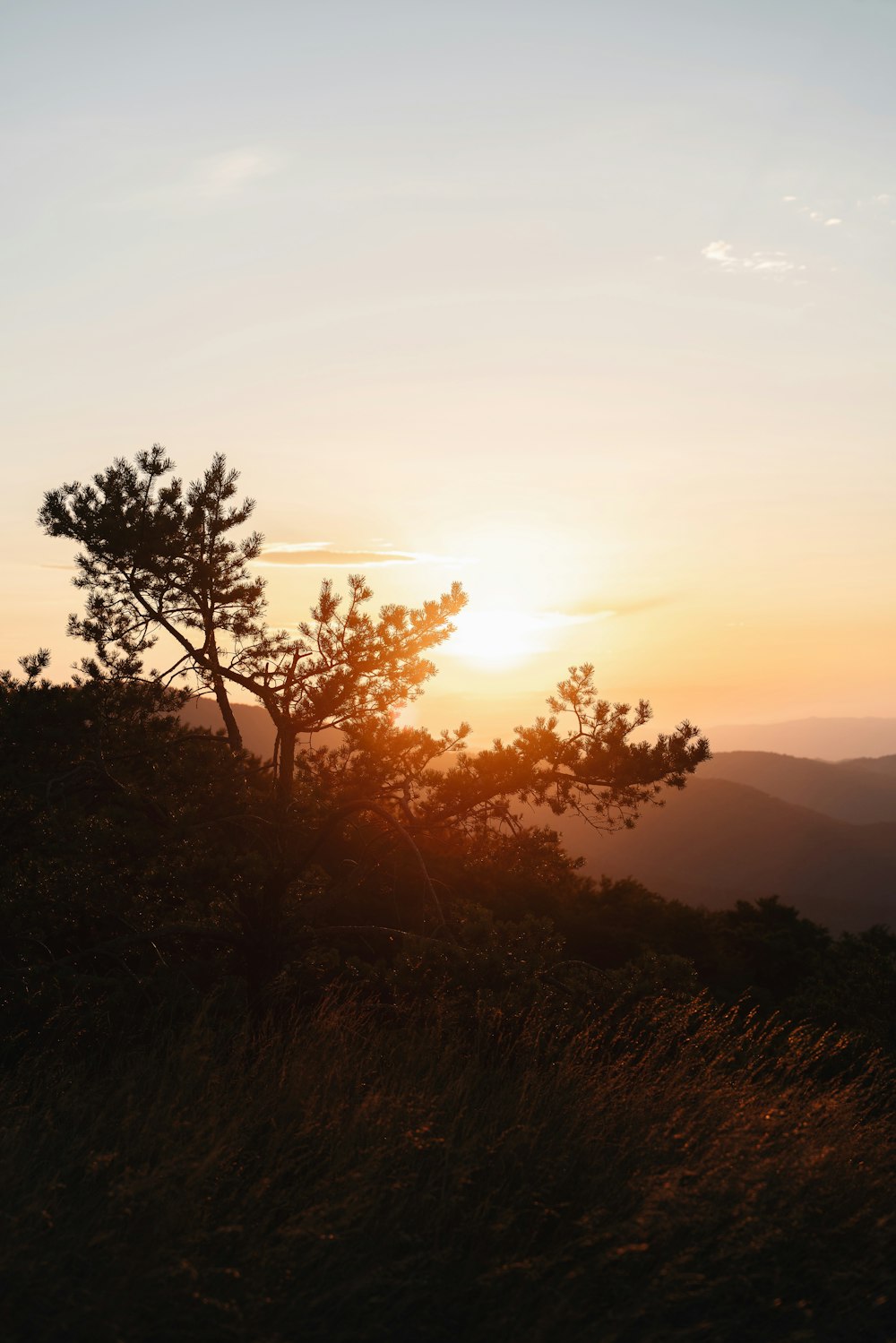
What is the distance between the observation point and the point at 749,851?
A: 160 metres

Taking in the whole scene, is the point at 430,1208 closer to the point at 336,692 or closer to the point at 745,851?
the point at 336,692

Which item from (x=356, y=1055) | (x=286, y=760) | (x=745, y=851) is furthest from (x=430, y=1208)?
(x=745, y=851)

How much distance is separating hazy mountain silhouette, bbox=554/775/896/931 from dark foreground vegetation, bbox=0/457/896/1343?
343 ft

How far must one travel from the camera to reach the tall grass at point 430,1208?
13.1ft

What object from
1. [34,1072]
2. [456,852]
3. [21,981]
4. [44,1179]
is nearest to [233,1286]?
[44,1179]

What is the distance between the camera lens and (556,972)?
10.3 m

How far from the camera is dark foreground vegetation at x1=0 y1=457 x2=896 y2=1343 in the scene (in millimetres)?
4184

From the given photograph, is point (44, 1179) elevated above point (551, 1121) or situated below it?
above

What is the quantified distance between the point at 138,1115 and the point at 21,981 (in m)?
4.70

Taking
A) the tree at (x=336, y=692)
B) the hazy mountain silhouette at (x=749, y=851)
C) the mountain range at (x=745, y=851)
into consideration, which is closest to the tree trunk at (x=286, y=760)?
→ the tree at (x=336, y=692)

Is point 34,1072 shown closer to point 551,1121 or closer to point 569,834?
point 551,1121

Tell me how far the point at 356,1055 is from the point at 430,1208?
1983mm

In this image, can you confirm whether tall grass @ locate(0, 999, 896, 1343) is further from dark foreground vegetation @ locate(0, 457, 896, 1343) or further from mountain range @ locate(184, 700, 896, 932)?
mountain range @ locate(184, 700, 896, 932)

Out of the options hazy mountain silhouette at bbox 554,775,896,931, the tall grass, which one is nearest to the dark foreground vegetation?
the tall grass
